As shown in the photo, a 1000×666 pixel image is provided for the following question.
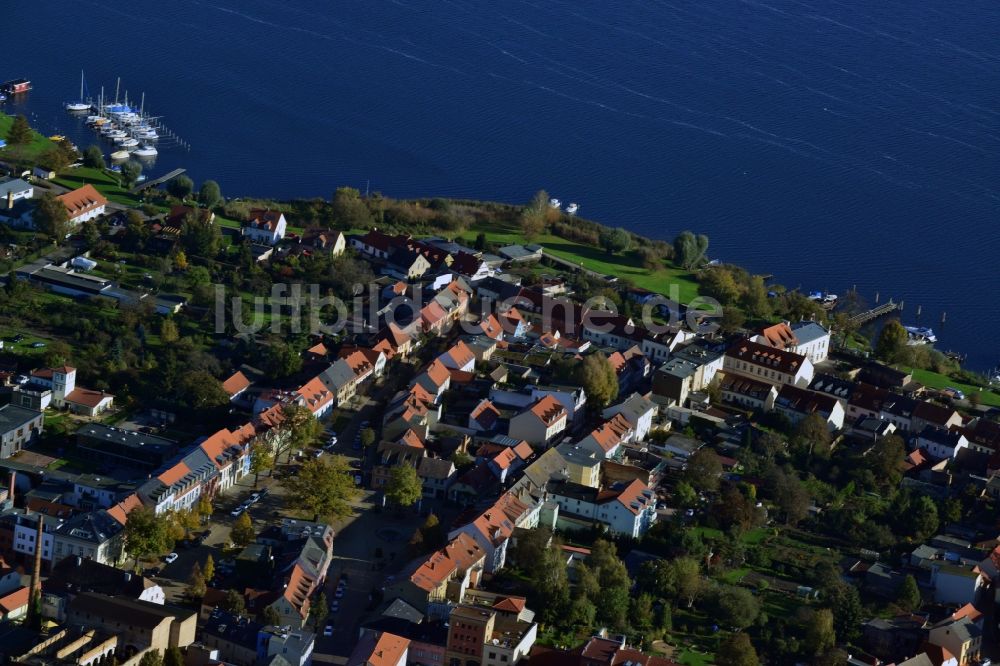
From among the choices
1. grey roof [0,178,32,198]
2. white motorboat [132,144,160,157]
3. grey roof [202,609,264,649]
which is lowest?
white motorboat [132,144,160,157]

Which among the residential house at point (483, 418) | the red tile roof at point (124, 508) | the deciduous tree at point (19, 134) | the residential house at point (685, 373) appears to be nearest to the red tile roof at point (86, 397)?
the red tile roof at point (124, 508)

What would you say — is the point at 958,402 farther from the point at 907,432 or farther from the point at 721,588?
the point at 721,588

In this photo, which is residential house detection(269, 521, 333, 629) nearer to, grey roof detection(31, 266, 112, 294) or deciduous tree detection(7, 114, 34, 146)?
grey roof detection(31, 266, 112, 294)

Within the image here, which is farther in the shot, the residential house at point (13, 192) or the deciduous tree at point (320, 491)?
the residential house at point (13, 192)

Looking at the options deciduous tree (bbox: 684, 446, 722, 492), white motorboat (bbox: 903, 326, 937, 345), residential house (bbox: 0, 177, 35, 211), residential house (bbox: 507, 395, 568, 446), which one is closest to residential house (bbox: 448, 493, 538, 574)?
residential house (bbox: 507, 395, 568, 446)

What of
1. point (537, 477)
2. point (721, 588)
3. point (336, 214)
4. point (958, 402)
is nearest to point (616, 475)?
point (537, 477)

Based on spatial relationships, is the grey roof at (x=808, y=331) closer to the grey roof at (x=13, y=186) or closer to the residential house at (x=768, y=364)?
the residential house at (x=768, y=364)
